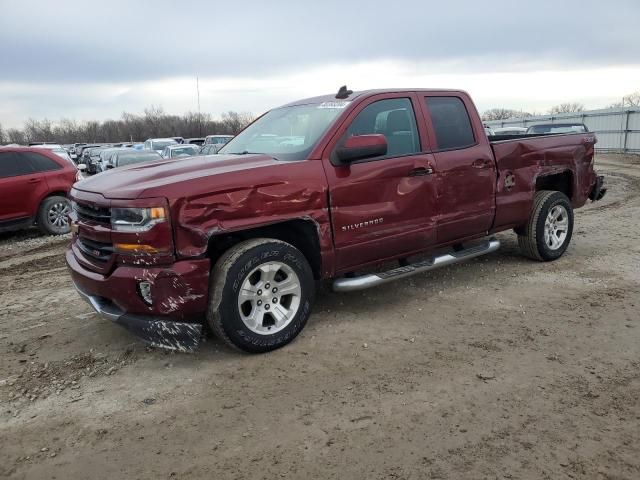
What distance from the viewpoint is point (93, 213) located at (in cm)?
381

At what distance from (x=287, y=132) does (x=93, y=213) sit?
1822 millimetres

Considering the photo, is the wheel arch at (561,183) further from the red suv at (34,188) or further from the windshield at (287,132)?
the red suv at (34,188)

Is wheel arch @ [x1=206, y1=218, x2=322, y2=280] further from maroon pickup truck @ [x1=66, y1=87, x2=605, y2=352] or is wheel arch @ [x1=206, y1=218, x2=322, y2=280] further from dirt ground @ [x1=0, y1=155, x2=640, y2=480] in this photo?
dirt ground @ [x1=0, y1=155, x2=640, y2=480]

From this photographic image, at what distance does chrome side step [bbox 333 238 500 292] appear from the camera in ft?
14.2

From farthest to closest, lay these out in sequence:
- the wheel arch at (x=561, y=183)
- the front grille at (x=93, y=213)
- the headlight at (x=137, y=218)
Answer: the wheel arch at (x=561, y=183), the front grille at (x=93, y=213), the headlight at (x=137, y=218)

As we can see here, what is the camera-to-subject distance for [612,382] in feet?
11.1

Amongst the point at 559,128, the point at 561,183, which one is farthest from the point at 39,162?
the point at 559,128

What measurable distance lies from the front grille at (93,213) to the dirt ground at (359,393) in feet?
3.49


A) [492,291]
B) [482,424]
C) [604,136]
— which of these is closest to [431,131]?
[492,291]

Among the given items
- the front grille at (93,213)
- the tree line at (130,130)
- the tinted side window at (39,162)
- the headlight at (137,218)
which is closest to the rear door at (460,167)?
the headlight at (137,218)

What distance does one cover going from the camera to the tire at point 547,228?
6.02 m

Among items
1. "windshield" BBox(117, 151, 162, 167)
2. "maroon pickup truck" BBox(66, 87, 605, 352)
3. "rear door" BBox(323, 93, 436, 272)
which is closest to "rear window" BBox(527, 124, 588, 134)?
"windshield" BBox(117, 151, 162, 167)

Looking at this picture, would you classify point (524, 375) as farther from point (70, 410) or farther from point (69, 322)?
point (69, 322)

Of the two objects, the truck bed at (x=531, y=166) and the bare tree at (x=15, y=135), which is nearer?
the truck bed at (x=531, y=166)
